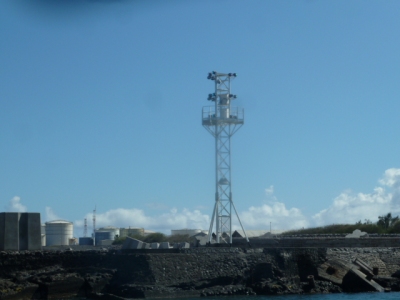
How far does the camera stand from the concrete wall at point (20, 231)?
34.7 meters

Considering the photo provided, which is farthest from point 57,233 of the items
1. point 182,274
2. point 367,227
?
point 182,274

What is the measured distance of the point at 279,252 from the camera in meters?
32.8

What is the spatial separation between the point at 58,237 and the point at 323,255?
37632 mm

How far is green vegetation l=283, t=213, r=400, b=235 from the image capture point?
5553 centimetres

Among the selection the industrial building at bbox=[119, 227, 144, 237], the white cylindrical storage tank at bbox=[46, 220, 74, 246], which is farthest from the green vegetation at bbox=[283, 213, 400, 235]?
the industrial building at bbox=[119, 227, 144, 237]

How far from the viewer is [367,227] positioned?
56625mm

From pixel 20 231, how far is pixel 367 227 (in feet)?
101

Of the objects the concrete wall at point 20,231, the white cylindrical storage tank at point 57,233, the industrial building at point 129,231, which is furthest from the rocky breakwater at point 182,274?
the industrial building at point 129,231

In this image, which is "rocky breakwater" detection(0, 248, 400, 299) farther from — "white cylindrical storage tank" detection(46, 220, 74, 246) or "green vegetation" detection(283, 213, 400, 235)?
"white cylindrical storage tank" detection(46, 220, 74, 246)

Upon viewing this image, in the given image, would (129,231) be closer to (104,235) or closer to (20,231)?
(104,235)

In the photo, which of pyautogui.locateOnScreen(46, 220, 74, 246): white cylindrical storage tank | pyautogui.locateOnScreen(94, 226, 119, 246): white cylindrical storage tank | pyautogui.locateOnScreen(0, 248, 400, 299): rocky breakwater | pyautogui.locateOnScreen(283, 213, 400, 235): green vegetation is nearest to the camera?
pyautogui.locateOnScreen(0, 248, 400, 299): rocky breakwater

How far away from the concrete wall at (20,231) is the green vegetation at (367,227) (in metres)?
28.9

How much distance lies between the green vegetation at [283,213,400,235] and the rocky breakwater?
71.4 feet

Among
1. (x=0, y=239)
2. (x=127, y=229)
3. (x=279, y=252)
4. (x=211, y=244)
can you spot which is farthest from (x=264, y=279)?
(x=127, y=229)
